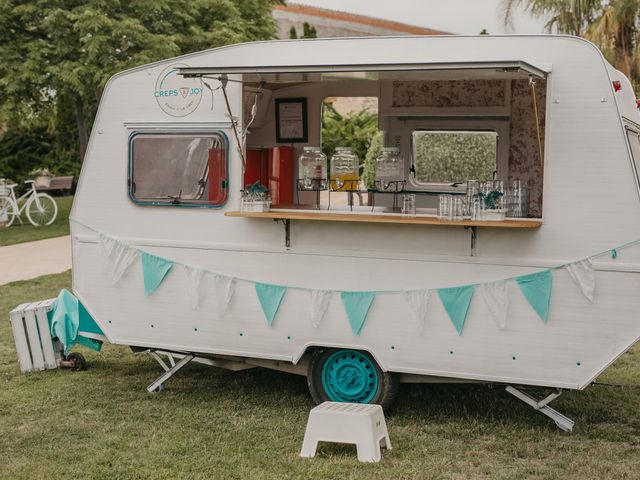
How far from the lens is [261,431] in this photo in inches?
246

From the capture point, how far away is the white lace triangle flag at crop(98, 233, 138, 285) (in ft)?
23.2

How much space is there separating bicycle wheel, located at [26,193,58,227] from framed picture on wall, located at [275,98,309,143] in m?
12.5

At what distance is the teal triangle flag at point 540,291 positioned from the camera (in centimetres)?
591

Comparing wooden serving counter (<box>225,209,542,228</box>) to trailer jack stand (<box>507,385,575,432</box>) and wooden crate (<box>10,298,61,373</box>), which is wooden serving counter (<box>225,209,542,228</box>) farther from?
wooden crate (<box>10,298,61,373</box>)

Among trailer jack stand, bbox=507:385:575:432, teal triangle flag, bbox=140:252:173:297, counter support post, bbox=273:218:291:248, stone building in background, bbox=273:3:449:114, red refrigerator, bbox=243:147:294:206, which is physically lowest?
trailer jack stand, bbox=507:385:575:432

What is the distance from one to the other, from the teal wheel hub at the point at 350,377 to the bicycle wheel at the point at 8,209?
13.8 m

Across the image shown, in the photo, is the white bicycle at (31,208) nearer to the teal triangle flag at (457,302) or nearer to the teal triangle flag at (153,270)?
the teal triangle flag at (153,270)

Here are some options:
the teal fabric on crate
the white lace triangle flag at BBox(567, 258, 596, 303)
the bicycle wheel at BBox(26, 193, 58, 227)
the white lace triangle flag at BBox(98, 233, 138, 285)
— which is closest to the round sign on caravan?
the white lace triangle flag at BBox(98, 233, 138, 285)

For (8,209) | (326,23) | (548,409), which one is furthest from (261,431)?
(326,23)

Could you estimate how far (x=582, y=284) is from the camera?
19.2 feet

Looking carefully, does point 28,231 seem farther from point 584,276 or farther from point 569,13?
point 584,276

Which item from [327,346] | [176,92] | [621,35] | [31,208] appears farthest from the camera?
[31,208]

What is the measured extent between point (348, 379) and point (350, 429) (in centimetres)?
92

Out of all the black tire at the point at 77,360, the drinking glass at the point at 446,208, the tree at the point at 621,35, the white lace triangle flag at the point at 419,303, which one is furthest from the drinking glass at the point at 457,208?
the tree at the point at 621,35
